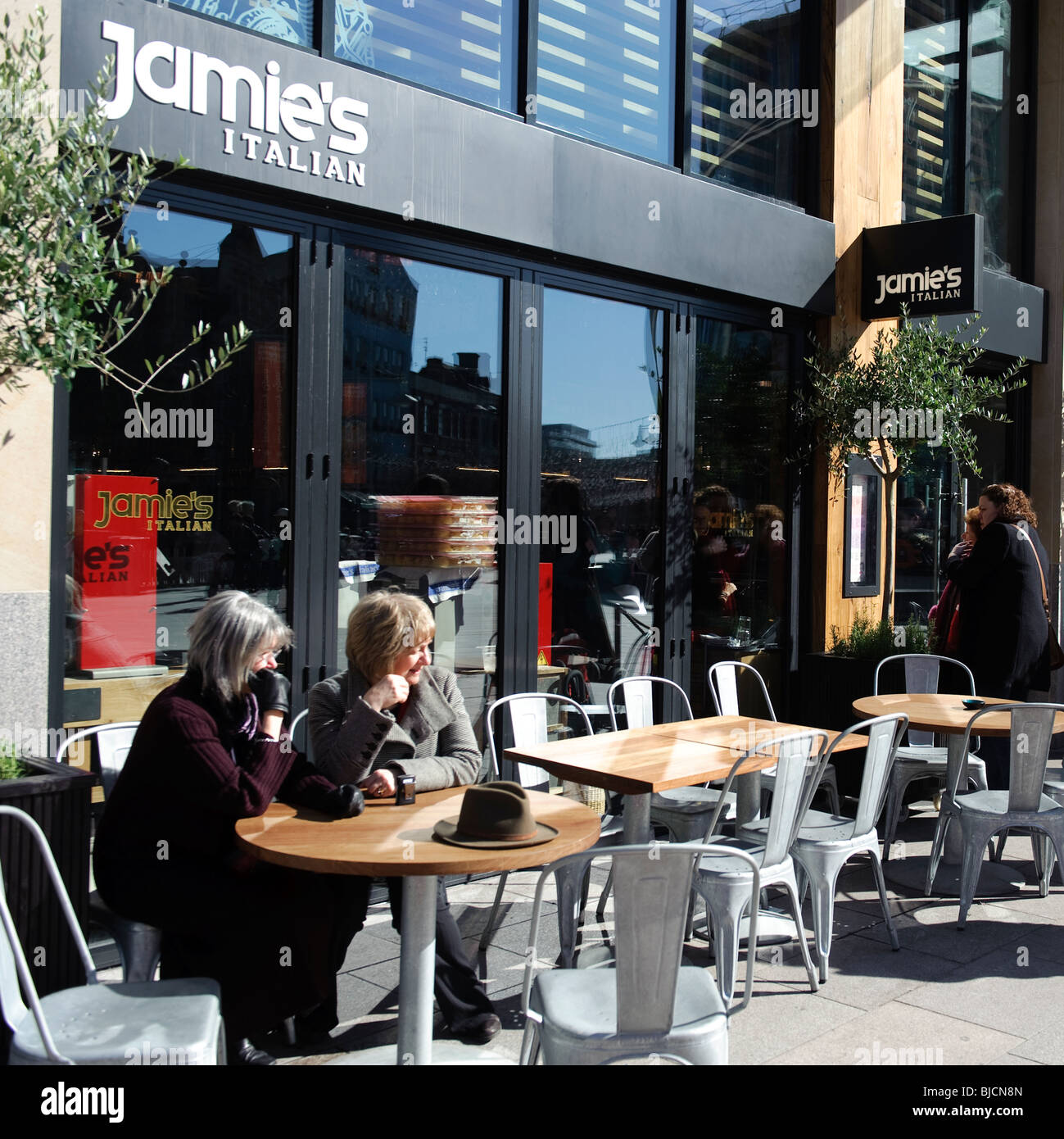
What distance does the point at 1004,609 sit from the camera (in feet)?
22.5

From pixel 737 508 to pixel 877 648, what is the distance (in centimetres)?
133

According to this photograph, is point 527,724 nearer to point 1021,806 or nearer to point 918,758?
point 1021,806

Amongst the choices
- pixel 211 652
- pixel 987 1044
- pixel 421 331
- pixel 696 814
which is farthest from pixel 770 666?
pixel 211 652

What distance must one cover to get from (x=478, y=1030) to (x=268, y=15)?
168 inches

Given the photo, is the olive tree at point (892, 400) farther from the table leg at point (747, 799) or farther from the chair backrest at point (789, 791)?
the chair backrest at point (789, 791)

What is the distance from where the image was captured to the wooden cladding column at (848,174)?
799 centimetres

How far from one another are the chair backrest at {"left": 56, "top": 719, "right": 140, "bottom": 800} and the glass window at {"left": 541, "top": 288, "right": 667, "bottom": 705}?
2.74m

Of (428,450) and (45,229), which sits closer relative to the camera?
(45,229)

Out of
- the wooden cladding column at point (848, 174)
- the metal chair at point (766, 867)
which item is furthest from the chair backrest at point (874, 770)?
the wooden cladding column at point (848, 174)

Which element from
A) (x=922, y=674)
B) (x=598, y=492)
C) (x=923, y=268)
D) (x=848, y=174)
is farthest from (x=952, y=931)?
(x=848, y=174)

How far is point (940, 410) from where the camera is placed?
749 centimetres

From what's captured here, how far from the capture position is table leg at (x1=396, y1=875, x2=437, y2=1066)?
10.3 ft

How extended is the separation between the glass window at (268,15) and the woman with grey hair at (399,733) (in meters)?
2.72

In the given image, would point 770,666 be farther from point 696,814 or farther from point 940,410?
point 696,814
